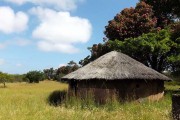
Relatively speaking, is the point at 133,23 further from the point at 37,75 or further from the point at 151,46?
the point at 37,75

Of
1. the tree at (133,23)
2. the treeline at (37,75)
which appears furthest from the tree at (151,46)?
the treeline at (37,75)

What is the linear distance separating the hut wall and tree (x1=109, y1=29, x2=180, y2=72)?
5102 mm

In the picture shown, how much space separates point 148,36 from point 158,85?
5.71m

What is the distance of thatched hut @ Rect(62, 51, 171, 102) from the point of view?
18859mm

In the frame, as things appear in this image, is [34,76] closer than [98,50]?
No

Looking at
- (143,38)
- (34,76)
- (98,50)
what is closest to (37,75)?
(34,76)

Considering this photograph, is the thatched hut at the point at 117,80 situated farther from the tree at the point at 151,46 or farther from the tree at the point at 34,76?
the tree at the point at 34,76

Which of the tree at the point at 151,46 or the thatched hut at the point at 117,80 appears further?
the tree at the point at 151,46

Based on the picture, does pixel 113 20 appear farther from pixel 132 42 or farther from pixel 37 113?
pixel 37 113

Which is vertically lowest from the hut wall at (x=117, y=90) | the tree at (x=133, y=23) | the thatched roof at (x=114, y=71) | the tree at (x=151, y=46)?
the hut wall at (x=117, y=90)

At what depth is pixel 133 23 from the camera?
27.6m

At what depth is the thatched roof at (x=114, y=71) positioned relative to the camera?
743 inches

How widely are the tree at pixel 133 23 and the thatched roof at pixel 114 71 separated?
6.72m

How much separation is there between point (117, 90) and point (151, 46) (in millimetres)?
6912
